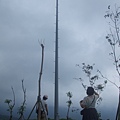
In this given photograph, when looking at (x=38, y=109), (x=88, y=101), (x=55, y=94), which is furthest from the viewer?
(x=38, y=109)

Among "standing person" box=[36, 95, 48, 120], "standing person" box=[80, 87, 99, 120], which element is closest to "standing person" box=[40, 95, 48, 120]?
"standing person" box=[36, 95, 48, 120]

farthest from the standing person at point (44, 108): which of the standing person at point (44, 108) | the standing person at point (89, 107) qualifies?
the standing person at point (89, 107)

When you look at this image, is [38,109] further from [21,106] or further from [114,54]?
[21,106]

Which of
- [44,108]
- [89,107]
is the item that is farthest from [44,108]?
[89,107]

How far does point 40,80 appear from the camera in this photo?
7832 millimetres

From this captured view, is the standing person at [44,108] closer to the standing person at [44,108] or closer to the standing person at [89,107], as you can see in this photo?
the standing person at [44,108]

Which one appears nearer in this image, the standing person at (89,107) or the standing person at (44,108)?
the standing person at (89,107)

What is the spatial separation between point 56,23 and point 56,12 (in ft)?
1.72

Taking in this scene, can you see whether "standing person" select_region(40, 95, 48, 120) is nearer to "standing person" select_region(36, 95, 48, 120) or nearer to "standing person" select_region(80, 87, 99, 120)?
"standing person" select_region(36, 95, 48, 120)

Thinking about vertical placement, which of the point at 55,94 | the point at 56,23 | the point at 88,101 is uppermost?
the point at 56,23

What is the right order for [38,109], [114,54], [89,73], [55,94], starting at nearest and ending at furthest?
[55,94]
[38,109]
[114,54]
[89,73]

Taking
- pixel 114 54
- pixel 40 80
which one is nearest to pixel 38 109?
pixel 40 80

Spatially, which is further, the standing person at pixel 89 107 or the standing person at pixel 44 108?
the standing person at pixel 44 108

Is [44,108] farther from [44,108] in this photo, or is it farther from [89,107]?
[89,107]
